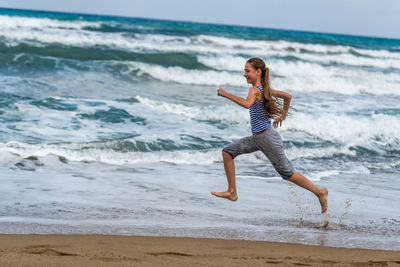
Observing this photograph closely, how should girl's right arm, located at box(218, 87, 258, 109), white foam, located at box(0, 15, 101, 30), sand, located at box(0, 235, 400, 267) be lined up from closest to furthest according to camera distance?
sand, located at box(0, 235, 400, 267) → girl's right arm, located at box(218, 87, 258, 109) → white foam, located at box(0, 15, 101, 30)

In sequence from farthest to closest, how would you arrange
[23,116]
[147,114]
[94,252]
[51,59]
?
[51,59]
[147,114]
[23,116]
[94,252]

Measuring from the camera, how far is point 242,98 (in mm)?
4438

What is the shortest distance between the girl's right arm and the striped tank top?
0.72 feet

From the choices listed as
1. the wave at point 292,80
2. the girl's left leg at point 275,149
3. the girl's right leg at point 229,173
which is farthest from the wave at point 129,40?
the girl's left leg at point 275,149

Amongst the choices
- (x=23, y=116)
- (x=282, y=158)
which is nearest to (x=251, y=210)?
(x=282, y=158)

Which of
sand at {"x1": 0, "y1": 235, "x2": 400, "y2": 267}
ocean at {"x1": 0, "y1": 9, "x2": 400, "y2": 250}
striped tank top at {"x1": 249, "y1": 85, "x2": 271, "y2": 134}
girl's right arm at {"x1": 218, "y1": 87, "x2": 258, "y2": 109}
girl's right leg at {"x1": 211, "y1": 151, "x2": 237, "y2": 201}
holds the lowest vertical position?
ocean at {"x1": 0, "y1": 9, "x2": 400, "y2": 250}

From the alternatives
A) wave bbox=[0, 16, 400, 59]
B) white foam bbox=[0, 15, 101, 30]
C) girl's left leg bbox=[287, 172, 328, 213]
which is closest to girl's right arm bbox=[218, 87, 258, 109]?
girl's left leg bbox=[287, 172, 328, 213]

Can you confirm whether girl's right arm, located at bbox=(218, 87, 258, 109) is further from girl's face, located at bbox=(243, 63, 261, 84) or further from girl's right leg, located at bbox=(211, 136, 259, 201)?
A: girl's right leg, located at bbox=(211, 136, 259, 201)

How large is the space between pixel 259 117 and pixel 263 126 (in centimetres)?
10

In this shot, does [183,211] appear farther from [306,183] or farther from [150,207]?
[306,183]

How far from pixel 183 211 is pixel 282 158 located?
1.14m

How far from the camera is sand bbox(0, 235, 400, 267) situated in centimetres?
364

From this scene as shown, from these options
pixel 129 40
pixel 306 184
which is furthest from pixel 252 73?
pixel 129 40

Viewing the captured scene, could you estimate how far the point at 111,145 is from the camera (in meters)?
8.22
